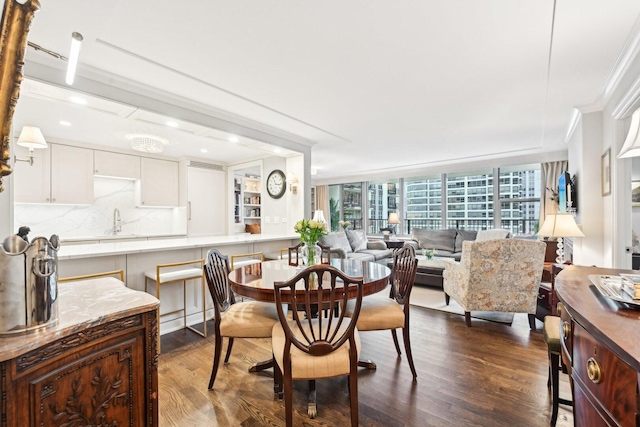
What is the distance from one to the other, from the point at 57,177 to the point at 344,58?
4564mm

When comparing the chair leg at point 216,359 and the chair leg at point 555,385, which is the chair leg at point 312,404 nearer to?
the chair leg at point 216,359


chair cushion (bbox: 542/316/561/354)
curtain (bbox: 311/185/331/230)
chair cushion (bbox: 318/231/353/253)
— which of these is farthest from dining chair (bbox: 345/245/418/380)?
curtain (bbox: 311/185/331/230)

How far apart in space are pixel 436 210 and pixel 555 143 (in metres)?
2.97

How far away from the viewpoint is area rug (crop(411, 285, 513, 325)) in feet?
11.0

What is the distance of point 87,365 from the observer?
1008 mm

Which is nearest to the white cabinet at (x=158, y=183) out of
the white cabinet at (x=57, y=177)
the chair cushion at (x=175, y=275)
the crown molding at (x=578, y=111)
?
the white cabinet at (x=57, y=177)

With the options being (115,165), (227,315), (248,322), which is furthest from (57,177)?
(248,322)

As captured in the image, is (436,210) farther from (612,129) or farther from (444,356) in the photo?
(444,356)

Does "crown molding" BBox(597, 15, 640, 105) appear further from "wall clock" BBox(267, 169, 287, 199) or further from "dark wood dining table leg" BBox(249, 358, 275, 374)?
"wall clock" BBox(267, 169, 287, 199)

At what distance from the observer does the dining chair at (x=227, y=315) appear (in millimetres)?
2008

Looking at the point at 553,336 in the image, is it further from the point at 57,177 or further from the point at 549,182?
the point at 57,177

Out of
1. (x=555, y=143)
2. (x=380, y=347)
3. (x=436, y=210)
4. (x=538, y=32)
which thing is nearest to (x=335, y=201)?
(x=436, y=210)

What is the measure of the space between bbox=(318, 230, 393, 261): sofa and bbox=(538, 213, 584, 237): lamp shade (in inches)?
117

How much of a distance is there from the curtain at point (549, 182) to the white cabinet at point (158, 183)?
24.0 ft
